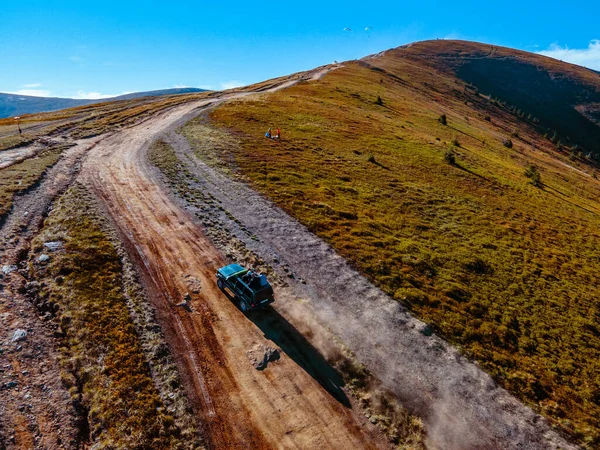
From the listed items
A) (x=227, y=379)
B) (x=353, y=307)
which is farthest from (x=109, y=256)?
(x=353, y=307)

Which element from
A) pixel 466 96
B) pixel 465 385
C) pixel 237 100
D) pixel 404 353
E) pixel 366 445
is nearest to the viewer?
pixel 366 445

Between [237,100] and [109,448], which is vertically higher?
[237,100]

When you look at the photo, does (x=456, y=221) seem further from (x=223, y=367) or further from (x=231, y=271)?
(x=223, y=367)

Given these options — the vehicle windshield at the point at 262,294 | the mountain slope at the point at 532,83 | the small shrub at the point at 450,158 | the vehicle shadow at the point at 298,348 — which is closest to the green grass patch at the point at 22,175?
the vehicle windshield at the point at 262,294

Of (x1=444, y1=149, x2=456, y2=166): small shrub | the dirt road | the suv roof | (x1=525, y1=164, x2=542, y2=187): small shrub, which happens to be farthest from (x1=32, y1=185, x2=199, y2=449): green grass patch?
(x1=525, y1=164, x2=542, y2=187): small shrub

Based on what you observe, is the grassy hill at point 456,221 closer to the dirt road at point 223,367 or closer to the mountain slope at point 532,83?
the dirt road at point 223,367

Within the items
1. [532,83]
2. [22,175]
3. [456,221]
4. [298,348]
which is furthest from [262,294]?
[532,83]

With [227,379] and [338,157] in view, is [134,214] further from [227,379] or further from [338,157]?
[338,157]
